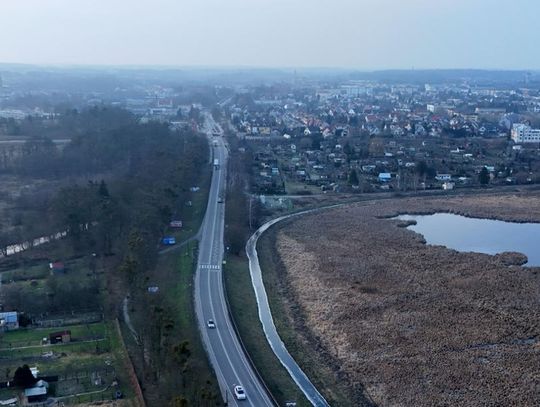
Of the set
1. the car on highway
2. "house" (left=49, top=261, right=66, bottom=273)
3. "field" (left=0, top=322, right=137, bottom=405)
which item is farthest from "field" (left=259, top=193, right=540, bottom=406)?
"house" (left=49, top=261, right=66, bottom=273)

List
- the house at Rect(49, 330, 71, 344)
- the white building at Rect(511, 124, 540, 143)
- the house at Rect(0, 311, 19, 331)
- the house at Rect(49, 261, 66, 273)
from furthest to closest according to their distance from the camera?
the white building at Rect(511, 124, 540, 143) < the house at Rect(49, 261, 66, 273) < the house at Rect(0, 311, 19, 331) < the house at Rect(49, 330, 71, 344)

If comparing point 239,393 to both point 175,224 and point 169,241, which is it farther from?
point 175,224

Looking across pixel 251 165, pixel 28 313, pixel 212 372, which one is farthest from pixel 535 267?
pixel 251 165

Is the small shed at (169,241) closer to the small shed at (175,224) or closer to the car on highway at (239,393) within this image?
the small shed at (175,224)

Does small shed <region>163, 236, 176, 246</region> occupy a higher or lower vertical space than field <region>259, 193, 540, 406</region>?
higher

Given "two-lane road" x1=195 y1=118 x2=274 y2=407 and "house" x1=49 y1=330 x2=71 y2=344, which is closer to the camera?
"two-lane road" x1=195 y1=118 x2=274 y2=407

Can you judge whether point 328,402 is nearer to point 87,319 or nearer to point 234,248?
point 87,319

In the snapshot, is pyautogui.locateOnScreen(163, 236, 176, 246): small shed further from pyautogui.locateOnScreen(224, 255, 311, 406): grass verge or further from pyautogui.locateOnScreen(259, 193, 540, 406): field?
pyautogui.locateOnScreen(259, 193, 540, 406): field
